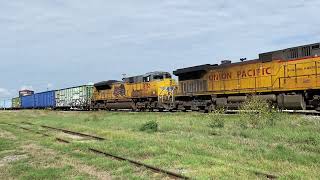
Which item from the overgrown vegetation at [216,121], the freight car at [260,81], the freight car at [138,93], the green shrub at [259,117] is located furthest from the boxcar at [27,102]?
the green shrub at [259,117]

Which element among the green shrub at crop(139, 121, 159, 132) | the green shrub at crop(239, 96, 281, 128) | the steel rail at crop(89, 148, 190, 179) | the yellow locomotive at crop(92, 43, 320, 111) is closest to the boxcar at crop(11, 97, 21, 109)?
the yellow locomotive at crop(92, 43, 320, 111)

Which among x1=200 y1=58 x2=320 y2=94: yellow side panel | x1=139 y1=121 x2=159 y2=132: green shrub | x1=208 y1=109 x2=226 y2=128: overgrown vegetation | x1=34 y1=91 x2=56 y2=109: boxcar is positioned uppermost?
x1=200 y1=58 x2=320 y2=94: yellow side panel

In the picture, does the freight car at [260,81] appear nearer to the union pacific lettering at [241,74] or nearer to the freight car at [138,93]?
the union pacific lettering at [241,74]

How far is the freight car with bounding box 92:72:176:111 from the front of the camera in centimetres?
3581

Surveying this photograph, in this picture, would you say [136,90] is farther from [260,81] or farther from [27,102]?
[27,102]

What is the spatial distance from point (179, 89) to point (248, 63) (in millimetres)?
8227

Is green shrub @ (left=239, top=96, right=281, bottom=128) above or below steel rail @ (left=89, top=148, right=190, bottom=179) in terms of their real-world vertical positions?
above

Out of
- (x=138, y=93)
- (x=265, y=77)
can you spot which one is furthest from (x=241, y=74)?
(x=138, y=93)

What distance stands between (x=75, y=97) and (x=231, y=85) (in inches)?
1300

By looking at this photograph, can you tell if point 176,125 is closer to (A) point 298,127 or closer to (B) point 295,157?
(A) point 298,127

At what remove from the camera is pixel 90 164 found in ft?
34.5

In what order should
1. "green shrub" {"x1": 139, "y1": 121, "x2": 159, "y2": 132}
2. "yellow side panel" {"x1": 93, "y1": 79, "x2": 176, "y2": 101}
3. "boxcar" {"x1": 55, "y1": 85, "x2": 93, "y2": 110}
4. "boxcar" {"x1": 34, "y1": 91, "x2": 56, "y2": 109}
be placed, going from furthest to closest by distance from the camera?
"boxcar" {"x1": 34, "y1": 91, "x2": 56, "y2": 109}, "boxcar" {"x1": 55, "y1": 85, "x2": 93, "y2": 110}, "yellow side panel" {"x1": 93, "y1": 79, "x2": 176, "y2": 101}, "green shrub" {"x1": 139, "y1": 121, "x2": 159, "y2": 132}

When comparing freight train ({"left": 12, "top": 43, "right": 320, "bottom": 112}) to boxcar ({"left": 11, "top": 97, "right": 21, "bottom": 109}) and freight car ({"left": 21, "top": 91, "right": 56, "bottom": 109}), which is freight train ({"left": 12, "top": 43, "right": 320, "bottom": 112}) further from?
boxcar ({"left": 11, "top": 97, "right": 21, "bottom": 109})

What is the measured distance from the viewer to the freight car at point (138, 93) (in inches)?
1410
